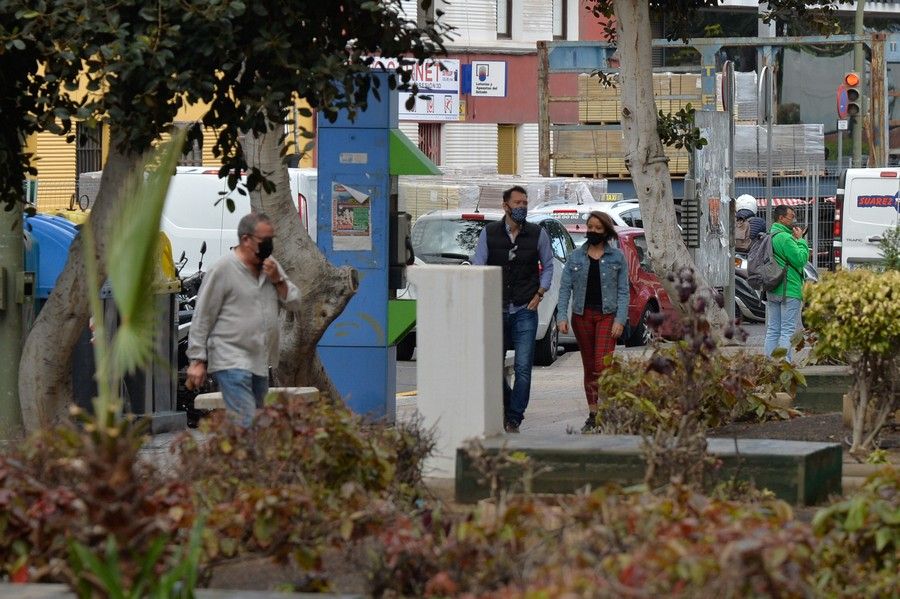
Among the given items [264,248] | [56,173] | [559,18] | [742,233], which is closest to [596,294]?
[264,248]

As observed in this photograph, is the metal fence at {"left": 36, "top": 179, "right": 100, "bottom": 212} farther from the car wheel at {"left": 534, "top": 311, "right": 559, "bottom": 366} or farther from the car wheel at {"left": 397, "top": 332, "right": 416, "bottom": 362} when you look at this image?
the car wheel at {"left": 534, "top": 311, "right": 559, "bottom": 366}

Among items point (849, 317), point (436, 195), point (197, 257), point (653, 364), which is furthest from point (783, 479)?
point (436, 195)

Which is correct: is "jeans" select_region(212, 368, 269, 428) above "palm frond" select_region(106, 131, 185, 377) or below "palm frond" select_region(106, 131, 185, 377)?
below

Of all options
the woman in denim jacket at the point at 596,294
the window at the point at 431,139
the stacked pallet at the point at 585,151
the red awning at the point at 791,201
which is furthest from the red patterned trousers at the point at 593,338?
the window at the point at 431,139

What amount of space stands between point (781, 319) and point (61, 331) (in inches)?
326

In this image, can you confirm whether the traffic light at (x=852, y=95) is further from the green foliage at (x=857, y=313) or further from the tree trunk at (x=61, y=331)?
the tree trunk at (x=61, y=331)

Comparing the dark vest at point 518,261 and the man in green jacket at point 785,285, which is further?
the man in green jacket at point 785,285

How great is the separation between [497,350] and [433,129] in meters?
30.9

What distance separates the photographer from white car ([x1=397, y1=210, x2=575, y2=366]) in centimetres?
1848

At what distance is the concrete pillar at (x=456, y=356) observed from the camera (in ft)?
26.9

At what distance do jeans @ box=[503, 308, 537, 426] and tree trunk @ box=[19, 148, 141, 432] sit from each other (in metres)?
3.21

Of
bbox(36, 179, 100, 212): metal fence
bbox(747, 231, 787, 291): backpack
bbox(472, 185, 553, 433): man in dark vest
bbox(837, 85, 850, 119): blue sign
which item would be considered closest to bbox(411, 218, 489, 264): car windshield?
bbox(747, 231, 787, 291): backpack

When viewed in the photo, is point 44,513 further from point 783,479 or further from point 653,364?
point 783,479

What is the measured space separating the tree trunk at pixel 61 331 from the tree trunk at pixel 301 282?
2.23 meters
